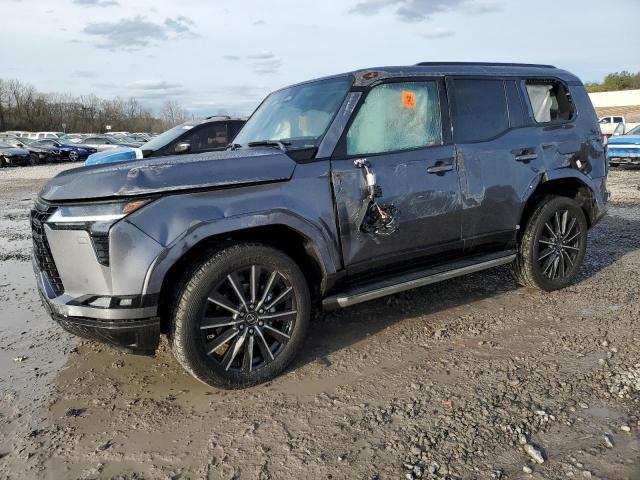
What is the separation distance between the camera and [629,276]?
531 centimetres

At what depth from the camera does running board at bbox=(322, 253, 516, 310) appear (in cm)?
354

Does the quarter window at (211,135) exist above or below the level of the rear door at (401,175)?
above

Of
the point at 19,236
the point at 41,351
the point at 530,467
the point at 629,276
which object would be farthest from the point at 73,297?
the point at 19,236

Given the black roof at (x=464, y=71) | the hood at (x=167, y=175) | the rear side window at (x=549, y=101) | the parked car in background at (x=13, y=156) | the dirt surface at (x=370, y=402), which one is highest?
the parked car in background at (x=13, y=156)

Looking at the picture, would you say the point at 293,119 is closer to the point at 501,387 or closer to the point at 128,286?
the point at 128,286

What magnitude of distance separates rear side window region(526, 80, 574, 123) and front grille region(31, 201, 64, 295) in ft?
13.4

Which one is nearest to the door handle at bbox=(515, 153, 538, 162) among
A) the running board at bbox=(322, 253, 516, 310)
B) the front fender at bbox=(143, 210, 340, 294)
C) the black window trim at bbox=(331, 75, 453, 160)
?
the black window trim at bbox=(331, 75, 453, 160)

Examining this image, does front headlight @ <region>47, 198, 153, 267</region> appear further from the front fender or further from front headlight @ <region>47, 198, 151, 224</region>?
the front fender

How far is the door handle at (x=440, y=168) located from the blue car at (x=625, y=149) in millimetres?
13699

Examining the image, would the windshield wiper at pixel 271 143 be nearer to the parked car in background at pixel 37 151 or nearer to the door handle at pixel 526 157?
the door handle at pixel 526 157

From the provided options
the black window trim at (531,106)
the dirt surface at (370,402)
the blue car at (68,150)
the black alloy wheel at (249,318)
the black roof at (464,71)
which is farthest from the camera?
the blue car at (68,150)

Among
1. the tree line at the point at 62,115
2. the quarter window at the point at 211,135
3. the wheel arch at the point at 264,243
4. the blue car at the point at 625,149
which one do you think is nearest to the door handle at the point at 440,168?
the wheel arch at the point at 264,243

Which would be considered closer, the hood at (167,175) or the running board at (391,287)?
the hood at (167,175)

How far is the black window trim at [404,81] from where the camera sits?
3559 millimetres
